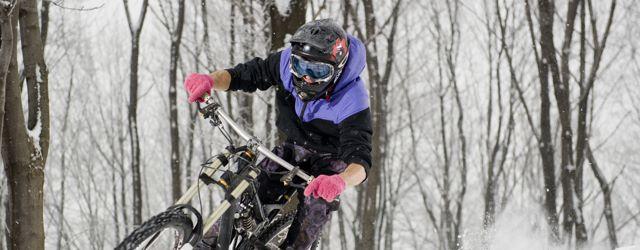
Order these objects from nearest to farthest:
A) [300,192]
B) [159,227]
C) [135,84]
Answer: [159,227]
[300,192]
[135,84]

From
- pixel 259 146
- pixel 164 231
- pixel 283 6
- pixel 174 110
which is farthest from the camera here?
pixel 174 110

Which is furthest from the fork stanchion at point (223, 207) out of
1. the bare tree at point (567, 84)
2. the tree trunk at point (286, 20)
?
the bare tree at point (567, 84)

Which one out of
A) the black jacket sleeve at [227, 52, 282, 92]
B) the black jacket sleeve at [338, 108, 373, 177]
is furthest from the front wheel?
the black jacket sleeve at [227, 52, 282, 92]

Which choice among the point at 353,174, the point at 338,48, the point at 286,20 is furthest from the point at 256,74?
the point at 286,20

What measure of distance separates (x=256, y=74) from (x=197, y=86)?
0.81m

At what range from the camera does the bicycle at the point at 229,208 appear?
12.9 ft

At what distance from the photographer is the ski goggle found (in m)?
4.64

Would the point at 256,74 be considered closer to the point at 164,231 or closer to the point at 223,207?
the point at 223,207

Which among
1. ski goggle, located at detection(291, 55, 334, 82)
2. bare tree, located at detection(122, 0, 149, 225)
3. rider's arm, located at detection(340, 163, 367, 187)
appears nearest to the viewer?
rider's arm, located at detection(340, 163, 367, 187)

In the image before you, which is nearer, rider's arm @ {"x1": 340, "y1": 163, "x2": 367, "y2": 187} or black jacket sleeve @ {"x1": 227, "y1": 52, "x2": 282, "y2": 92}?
rider's arm @ {"x1": 340, "y1": 163, "x2": 367, "y2": 187}

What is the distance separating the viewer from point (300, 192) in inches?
200

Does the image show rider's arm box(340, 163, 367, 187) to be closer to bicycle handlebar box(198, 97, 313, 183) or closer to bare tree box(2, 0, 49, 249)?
bicycle handlebar box(198, 97, 313, 183)

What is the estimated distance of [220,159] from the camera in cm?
423

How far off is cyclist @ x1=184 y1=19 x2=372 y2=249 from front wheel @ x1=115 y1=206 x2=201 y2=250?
0.47m
